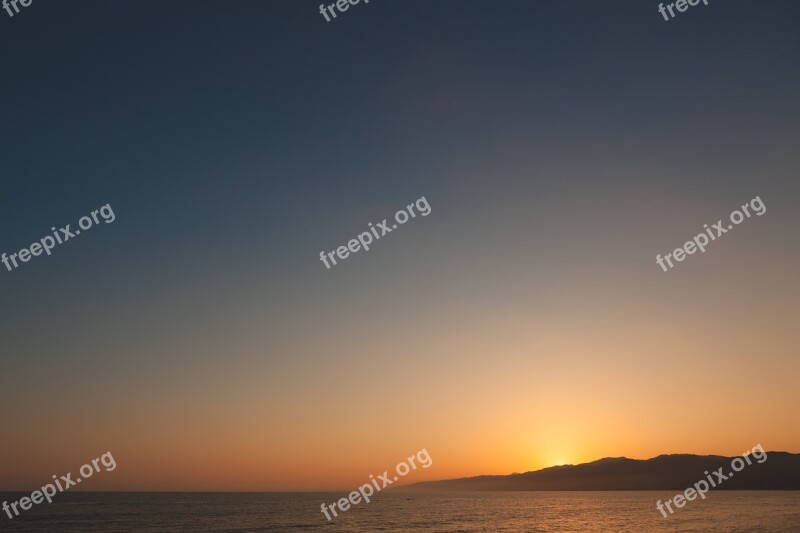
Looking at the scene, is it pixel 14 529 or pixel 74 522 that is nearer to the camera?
pixel 14 529

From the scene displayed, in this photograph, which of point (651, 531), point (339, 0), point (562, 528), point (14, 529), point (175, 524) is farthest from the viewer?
point (175, 524)

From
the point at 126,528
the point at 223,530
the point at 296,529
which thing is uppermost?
the point at 126,528

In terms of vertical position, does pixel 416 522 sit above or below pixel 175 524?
below

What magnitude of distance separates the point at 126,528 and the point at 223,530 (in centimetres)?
1394

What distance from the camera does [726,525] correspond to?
74312 millimetres

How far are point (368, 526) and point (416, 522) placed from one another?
12506 millimetres

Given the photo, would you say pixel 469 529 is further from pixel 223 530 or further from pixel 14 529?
pixel 14 529

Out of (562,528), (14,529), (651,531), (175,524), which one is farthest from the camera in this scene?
(175,524)

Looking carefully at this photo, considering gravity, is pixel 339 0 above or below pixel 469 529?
above

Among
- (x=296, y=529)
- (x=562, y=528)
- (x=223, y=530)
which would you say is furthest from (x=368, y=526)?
(x=562, y=528)

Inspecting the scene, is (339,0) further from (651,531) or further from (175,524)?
(175,524)

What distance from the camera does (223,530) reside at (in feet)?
254

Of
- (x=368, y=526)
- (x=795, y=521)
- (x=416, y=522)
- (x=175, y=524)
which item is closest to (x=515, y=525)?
(x=416, y=522)

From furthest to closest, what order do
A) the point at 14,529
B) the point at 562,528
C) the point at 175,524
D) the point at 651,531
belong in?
the point at 175,524, the point at 562,528, the point at 14,529, the point at 651,531
